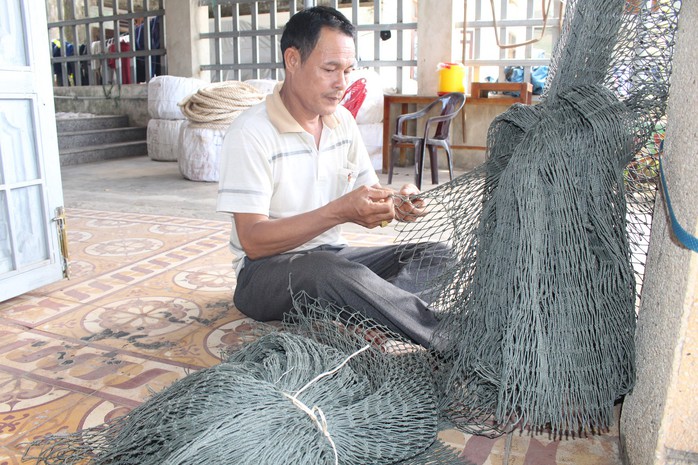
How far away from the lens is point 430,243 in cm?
193

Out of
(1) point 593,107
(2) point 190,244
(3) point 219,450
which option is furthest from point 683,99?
(2) point 190,244

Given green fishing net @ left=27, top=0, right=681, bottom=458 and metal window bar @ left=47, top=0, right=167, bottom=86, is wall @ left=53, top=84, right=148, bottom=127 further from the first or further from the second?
green fishing net @ left=27, top=0, right=681, bottom=458

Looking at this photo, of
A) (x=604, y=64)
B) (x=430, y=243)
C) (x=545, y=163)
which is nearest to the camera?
(x=545, y=163)

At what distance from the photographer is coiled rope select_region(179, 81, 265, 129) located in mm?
5305

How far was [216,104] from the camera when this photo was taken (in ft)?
17.4

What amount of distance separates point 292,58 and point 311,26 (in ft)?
0.36

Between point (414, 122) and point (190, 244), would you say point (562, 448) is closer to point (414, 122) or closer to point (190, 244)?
point (190, 244)

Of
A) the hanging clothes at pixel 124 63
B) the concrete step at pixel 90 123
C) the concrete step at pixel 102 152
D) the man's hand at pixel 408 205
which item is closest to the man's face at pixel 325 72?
the man's hand at pixel 408 205

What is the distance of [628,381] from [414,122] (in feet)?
18.1

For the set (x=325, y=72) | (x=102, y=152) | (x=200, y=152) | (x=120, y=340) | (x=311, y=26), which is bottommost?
(x=120, y=340)

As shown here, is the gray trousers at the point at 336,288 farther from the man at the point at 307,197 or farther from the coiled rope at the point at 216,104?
the coiled rope at the point at 216,104

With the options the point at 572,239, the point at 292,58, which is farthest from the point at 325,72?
the point at 572,239

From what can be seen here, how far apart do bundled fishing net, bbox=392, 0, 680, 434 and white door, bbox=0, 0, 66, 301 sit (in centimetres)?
174

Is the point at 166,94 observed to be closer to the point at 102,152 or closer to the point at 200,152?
the point at 102,152
